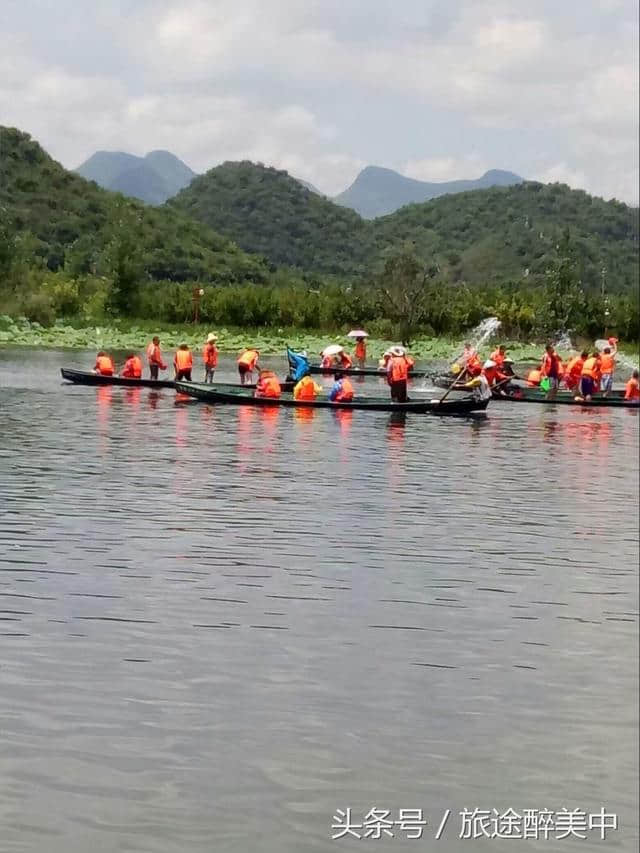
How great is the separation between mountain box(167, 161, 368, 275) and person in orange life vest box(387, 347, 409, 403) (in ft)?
211

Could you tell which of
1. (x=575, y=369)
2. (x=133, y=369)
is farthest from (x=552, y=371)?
(x=133, y=369)

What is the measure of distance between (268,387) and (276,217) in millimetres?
71899

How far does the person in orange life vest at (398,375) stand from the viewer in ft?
70.0

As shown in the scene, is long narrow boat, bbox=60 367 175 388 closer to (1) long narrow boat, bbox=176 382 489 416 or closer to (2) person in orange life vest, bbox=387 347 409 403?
(1) long narrow boat, bbox=176 382 489 416

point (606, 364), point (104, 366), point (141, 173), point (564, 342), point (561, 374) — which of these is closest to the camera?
point (606, 364)

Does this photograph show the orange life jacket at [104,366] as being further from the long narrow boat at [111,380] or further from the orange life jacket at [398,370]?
the orange life jacket at [398,370]

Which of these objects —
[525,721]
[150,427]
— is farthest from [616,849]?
[150,427]

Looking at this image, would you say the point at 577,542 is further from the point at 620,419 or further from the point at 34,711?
the point at 620,419

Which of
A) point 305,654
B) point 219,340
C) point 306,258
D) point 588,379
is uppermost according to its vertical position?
point 306,258

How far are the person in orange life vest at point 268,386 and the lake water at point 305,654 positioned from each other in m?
6.98

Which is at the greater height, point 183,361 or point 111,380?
point 183,361

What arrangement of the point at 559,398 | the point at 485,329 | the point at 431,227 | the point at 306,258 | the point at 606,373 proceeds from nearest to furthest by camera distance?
the point at 559,398 → the point at 606,373 → the point at 485,329 → the point at 431,227 → the point at 306,258

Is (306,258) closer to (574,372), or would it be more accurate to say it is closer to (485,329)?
(485,329)

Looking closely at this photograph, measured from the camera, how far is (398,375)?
21625 mm
